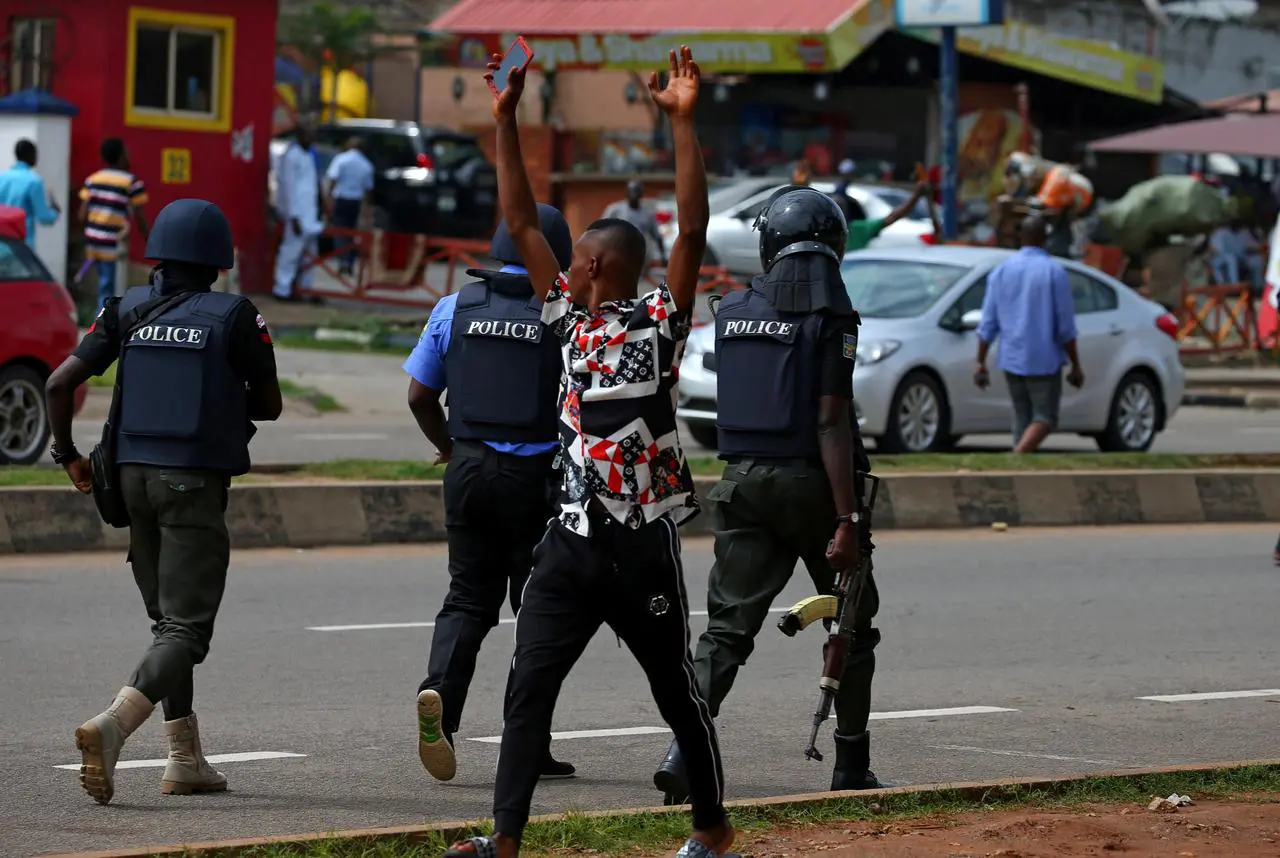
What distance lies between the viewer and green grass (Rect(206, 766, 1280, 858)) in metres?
5.82

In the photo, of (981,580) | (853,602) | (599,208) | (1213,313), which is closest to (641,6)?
(599,208)

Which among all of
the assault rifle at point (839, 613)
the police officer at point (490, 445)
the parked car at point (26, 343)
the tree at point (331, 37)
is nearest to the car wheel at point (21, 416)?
the parked car at point (26, 343)

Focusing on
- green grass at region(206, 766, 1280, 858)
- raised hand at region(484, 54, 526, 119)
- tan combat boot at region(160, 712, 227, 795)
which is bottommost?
tan combat boot at region(160, 712, 227, 795)

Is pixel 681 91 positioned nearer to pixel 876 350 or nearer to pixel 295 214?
pixel 876 350

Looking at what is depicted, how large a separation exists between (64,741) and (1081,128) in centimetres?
3756

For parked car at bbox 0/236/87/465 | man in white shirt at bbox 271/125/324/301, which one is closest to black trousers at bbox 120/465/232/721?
parked car at bbox 0/236/87/465

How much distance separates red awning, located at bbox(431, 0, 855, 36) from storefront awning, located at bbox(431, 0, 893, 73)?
0.01 metres

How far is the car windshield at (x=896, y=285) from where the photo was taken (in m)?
17.0

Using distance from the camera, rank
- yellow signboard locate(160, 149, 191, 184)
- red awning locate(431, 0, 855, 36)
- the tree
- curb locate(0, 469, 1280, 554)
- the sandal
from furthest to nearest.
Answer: the tree → red awning locate(431, 0, 855, 36) → yellow signboard locate(160, 149, 191, 184) → curb locate(0, 469, 1280, 554) → the sandal

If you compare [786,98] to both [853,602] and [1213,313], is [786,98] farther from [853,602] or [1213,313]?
[853,602]

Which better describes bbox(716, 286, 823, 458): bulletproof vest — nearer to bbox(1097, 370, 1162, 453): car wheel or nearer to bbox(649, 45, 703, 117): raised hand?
bbox(649, 45, 703, 117): raised hand

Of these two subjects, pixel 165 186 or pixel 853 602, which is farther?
pixel 165 186

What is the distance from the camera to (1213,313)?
95.1 feet

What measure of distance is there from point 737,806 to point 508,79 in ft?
6.70
